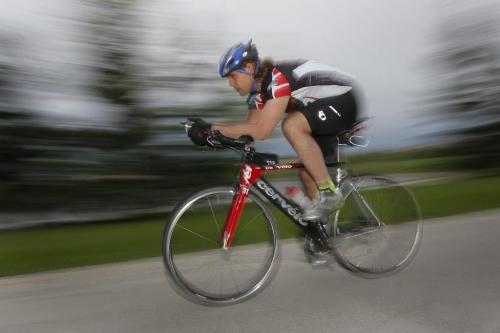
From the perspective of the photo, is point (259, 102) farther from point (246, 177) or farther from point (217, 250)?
point (217, 250)

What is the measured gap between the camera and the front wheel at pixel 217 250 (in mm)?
3707

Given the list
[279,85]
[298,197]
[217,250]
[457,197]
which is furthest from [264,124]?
[457,197]

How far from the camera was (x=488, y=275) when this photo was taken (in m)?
4.22

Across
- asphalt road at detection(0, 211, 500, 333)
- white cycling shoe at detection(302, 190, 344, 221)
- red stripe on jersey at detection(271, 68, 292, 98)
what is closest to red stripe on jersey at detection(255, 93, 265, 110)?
red stripe on jersey at detection(271, 68, 292, 98)

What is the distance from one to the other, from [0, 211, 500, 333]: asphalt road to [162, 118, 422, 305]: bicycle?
14cm

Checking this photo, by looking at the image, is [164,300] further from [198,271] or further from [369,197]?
[369,197]

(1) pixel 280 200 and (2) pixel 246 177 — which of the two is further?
(1) pixel 280 200

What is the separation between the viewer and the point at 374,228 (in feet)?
14.3

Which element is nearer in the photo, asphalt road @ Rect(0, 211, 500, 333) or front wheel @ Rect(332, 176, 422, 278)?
asphalt road @ Rect(0, 211, 500, 333)

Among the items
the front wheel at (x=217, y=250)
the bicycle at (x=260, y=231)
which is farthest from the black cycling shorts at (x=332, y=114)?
the front wheel at (x=217, y=250)

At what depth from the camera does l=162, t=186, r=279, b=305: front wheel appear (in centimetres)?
371

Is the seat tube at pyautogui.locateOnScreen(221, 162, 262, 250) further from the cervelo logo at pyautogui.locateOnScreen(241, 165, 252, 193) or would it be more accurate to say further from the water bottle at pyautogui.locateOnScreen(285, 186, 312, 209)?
the water bottle at pyautogui.locateOnScreen(285, 186, 312, 209)

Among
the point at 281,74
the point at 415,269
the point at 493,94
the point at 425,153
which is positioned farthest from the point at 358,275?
the point at 493,94

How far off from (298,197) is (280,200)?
0.45ft
